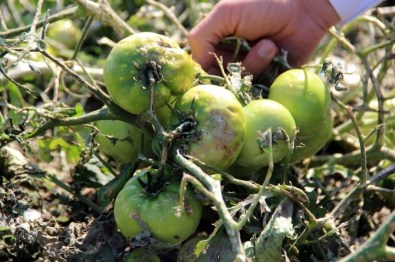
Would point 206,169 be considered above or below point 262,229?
above

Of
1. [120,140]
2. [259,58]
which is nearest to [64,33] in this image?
[259,58]

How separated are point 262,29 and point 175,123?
0.77 meters

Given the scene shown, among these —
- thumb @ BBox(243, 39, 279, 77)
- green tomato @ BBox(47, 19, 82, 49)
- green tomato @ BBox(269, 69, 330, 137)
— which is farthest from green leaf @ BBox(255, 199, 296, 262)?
green tomato @ BBox(47, 19, 82, 49)

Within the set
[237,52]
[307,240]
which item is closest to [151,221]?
[307,240]

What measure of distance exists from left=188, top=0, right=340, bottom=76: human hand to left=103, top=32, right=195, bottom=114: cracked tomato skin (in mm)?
556

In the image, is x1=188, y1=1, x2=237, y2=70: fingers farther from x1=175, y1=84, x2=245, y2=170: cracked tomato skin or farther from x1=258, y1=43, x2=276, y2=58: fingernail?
x1=175, y1=84, x2=245, y2=170: cracked tomato skin

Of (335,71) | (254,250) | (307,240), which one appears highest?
(335,71)

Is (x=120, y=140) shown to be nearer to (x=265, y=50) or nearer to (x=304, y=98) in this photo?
(x=304, y=98)

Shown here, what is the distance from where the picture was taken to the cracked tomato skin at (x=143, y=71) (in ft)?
4.79

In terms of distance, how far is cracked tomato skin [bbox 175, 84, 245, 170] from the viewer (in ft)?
4.76

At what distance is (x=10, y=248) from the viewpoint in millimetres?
1628

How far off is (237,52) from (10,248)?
90cm

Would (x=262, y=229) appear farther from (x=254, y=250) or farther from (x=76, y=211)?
(x=76, y=211)

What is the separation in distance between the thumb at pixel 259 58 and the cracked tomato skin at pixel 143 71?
1.73ft
